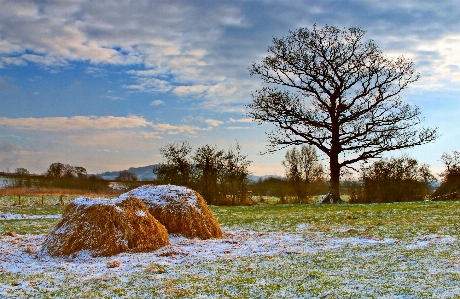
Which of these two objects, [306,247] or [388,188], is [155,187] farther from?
[388,188]

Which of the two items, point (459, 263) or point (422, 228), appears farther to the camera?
point (422, 228)

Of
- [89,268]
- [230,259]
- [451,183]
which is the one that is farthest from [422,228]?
[451,183]

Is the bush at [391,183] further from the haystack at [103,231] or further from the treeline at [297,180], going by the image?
the haystack at [103,231]

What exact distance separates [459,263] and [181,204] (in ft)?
23.7

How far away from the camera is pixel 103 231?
10.1 m

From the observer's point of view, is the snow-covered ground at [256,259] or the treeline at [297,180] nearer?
the snow-covered ground at [256,259]

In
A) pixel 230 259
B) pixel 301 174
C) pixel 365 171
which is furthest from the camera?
pixel 301 174

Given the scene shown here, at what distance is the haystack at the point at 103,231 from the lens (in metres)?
9.92

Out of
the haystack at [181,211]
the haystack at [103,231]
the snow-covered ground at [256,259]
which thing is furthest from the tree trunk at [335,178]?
the haystack at [103,231]

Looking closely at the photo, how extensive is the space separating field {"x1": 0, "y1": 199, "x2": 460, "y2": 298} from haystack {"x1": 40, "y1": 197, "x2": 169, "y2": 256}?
0.34 metres

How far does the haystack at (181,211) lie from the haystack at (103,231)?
51.9 inches

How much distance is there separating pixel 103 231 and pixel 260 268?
13.0 feet

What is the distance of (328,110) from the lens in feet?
108

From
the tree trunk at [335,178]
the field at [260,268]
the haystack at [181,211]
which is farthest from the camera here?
the tree trunk at [335,178]
